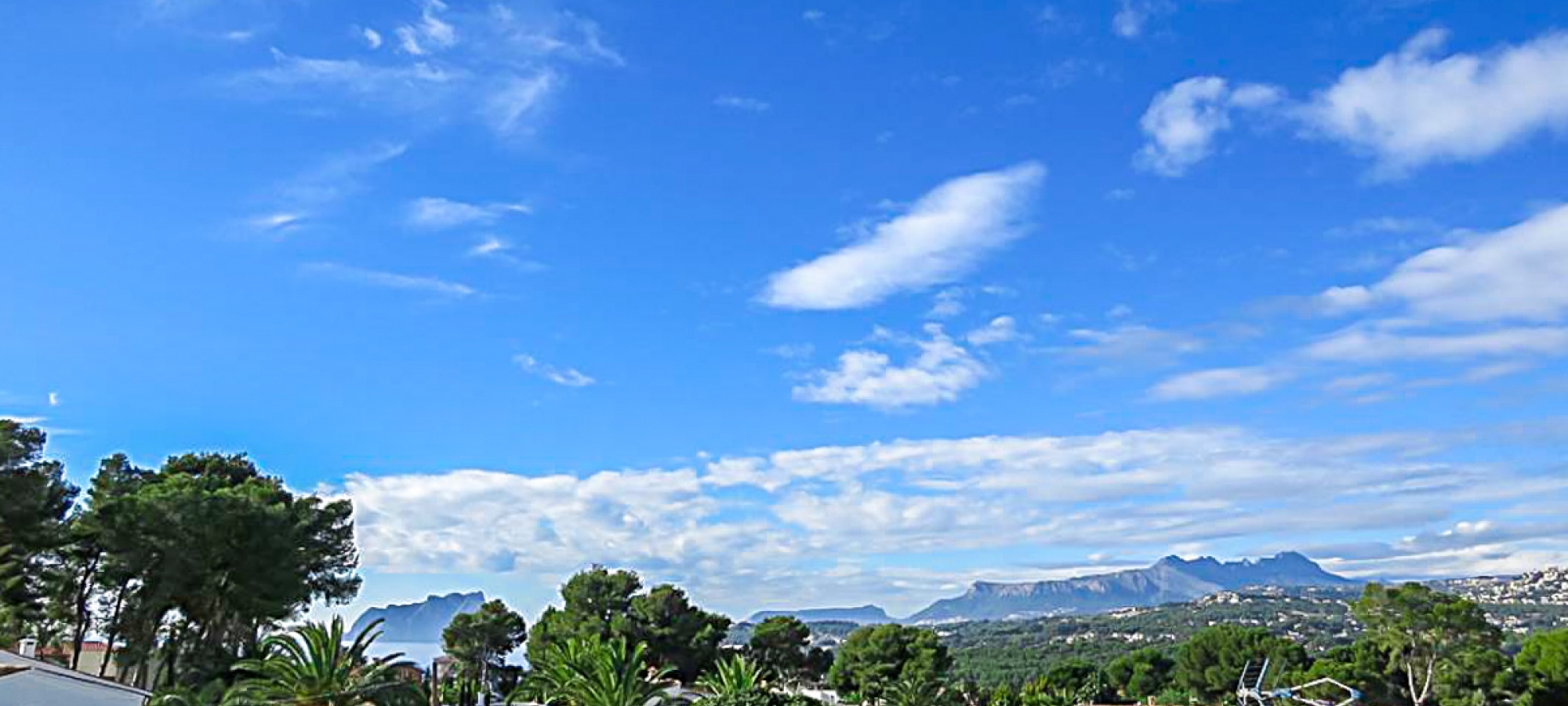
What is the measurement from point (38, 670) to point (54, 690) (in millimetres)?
1765

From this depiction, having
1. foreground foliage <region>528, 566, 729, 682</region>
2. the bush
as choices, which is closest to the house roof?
the bush

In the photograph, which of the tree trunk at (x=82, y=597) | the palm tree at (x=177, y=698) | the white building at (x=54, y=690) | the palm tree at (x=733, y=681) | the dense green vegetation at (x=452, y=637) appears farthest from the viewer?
the palm tree at (x=733, y=681)

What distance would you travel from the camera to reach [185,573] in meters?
38.3

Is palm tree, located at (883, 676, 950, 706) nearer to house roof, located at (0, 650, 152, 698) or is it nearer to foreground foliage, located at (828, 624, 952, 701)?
foreground foliage, located at (828, 624, 952, 701)

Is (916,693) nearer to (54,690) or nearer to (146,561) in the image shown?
(146,561)

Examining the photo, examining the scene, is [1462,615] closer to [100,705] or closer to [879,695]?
[879,695]

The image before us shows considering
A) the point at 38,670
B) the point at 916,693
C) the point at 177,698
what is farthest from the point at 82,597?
the point at 916,693

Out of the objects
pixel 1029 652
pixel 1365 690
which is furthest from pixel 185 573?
pixel 1029 652

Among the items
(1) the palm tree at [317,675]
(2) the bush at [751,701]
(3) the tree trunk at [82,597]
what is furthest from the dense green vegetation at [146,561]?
(2) the bush at [751,701]

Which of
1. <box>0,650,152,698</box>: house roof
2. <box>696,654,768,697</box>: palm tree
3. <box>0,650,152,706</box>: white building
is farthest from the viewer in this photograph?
<box>696,654,768,697</box>: palm tree

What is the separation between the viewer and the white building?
26188mm

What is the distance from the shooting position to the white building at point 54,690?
2619 centimetres

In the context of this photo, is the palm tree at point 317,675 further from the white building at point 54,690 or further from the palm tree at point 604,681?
the palm tree at point 604,681

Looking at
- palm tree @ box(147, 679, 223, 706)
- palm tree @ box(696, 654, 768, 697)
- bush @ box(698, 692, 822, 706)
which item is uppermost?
palm tree @ box(696, 654, 768, 697)
